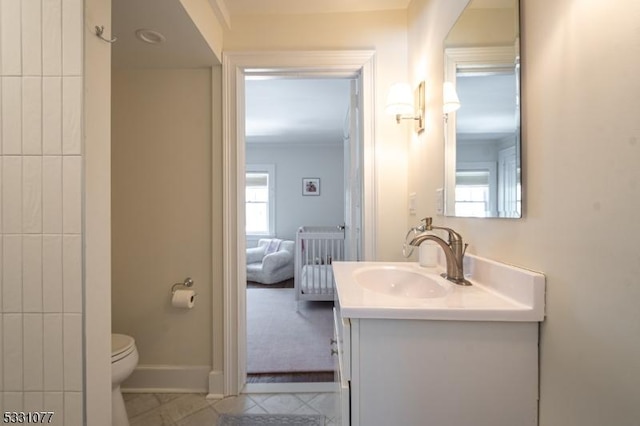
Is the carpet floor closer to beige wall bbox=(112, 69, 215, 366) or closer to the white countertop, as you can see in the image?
beige wall bbox=(112, 69, 215, 366)

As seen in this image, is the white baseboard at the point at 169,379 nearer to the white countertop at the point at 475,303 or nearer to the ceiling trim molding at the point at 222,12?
the white countertop at the point at 475,303

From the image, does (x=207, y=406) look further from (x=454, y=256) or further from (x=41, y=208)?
(x=454, y=256)

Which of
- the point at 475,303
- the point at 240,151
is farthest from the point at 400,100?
the point at 475,303

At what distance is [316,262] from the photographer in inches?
135

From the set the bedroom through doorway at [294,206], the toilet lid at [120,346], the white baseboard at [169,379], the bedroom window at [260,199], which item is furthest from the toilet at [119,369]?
the bedroom window at [260,199]

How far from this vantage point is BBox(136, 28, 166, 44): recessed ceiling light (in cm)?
143

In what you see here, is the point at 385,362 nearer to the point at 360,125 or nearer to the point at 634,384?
the point at 634,384

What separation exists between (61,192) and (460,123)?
1.41 meters

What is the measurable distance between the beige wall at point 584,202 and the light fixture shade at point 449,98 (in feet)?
1.16

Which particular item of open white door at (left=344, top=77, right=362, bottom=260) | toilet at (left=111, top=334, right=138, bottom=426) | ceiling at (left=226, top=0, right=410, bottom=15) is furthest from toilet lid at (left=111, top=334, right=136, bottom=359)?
ceiling at (left=226, top=0, right=410, bottom=15)

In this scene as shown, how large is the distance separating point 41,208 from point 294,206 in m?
4.35

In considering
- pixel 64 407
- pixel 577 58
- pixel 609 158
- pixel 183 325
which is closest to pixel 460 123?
pixel 577 58

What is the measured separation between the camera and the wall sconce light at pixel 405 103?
149 centimetres

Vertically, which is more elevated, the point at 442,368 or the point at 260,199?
the point at 260,199
